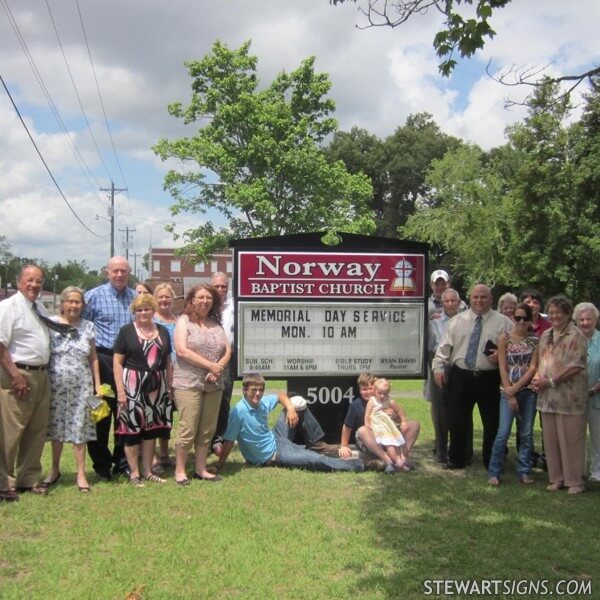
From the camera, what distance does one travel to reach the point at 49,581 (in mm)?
3982

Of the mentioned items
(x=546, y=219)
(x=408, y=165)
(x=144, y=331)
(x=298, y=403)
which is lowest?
(x=298, y=403)

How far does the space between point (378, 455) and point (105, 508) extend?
8.87 ft

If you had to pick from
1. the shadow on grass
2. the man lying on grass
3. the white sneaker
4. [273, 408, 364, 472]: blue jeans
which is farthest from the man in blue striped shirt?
the shadow on grass

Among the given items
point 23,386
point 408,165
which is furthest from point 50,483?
point 408,165

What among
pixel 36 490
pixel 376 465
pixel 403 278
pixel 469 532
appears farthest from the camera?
pixel 403 278

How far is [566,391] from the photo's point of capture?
6066mm

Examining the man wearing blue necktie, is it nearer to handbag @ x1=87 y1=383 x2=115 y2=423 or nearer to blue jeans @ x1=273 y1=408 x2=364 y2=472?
blue jeans @ x1=273 y1=408 x2=364 y2=472

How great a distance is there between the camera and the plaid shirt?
646 centimetres

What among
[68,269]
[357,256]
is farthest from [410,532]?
[68,269]

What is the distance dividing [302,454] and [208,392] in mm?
1230

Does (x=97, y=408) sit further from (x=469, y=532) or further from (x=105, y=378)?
(x=469, y=532)

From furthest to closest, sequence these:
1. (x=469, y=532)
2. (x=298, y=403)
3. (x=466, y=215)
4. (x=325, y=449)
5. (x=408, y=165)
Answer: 1. (x=408, y=165)
2. (x=466, y=215)
3. (x=325, y=449)
4. (x=298, y=403)
5. (x=469, y=532)

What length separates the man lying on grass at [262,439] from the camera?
6656 mm

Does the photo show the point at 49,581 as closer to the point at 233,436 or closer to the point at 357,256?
the point at 233,436
